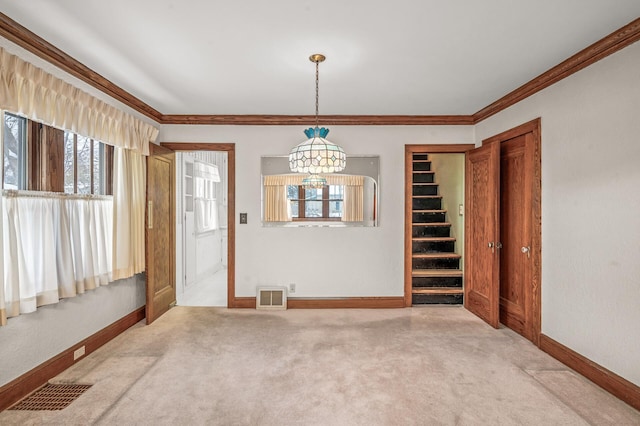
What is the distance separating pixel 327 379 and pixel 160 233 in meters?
2.81

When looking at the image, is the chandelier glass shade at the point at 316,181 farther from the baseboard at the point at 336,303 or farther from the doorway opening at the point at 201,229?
the doorway opening at the point at 201,229

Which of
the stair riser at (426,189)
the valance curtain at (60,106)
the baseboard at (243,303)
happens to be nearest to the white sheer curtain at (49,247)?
the valance curtain at (60,106)

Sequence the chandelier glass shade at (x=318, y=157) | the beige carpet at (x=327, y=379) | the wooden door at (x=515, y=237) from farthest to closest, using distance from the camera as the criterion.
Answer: the wooden door at (x=515, y=237) → the chandelier glass shade at (x=318, y=157) → the beige carpet at (x=327, y=379)

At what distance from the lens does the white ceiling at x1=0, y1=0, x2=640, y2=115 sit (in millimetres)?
2068

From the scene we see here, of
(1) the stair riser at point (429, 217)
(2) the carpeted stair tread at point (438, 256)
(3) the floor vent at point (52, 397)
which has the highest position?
(1) the stair riser at point (429, 217)

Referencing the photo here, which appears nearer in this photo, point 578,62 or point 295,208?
point 578,62

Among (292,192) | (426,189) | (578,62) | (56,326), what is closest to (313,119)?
(292,192)

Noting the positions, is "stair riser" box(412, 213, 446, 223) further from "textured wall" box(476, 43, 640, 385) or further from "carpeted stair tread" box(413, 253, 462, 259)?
"textured wall" box(476, 43, 640, 385)

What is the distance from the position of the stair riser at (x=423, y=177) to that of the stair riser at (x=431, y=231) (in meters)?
0.95

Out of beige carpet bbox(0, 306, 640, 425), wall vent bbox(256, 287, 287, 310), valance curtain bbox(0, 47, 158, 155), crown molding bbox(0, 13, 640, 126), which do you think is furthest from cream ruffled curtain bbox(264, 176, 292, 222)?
valance curtain bbox(0, 47, 158, 155)

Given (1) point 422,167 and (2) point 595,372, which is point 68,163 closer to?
(2) point 595,372

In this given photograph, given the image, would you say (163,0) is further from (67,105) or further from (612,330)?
(612,330)

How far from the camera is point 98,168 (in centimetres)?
335

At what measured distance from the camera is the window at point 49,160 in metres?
2.38
